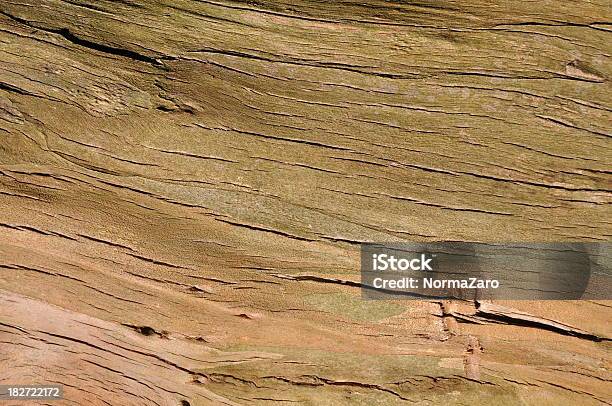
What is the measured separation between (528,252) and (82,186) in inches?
71.9

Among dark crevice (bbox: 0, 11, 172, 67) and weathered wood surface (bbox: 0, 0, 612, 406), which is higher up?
dark crevice (bbox: 0, 11, 172, 67)

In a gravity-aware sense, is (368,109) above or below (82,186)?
above

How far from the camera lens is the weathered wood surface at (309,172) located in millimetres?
2398

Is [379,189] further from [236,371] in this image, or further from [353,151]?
[236,371]

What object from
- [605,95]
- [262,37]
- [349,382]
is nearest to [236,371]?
[349,382]

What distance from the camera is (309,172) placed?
7.98ft

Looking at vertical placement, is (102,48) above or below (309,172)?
above

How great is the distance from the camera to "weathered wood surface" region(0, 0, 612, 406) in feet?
7.87

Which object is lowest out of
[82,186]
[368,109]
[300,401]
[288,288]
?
[300,401]

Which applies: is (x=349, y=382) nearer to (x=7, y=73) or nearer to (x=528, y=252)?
(x=528, y=252)

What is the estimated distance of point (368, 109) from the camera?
241cm

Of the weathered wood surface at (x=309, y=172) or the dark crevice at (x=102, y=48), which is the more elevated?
the dark crevice at (x=102, y=48)

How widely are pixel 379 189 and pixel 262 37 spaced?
0.77 meters

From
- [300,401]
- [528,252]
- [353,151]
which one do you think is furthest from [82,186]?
[528,252]
